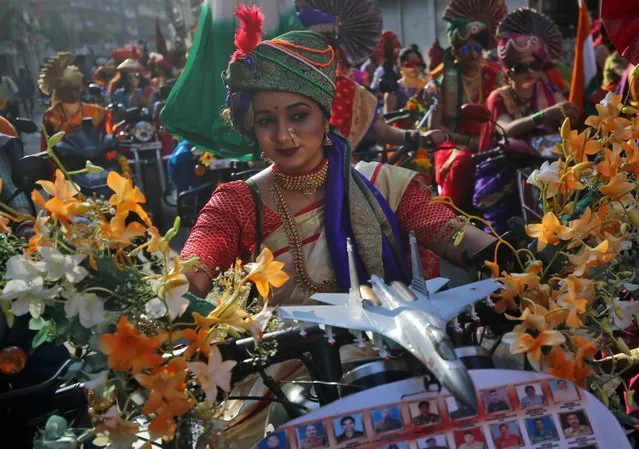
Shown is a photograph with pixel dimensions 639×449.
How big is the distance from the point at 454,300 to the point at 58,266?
31.4 inches

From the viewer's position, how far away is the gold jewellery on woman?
270cm

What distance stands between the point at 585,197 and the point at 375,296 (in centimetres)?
74

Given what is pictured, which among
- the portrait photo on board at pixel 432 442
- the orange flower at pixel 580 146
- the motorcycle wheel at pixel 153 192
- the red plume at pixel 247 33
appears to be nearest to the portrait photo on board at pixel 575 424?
the portrait photo on board at pixel 432 442

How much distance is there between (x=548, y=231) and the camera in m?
2.01

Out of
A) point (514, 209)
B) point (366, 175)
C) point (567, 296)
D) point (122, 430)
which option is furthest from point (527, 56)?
point (122, 430)

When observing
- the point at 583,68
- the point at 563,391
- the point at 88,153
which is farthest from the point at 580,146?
the point at 88,153

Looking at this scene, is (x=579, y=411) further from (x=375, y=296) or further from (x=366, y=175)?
(x=366, y=175)

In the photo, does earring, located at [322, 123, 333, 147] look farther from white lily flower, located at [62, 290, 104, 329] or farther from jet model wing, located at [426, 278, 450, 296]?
white lily flower, located at [62, 290, 104, 329]

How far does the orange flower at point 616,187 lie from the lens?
6.95 ft

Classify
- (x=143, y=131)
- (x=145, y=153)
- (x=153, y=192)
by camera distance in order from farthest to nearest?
(x=145, y=153)
(x=143, y=131)
(x=153, y=192)

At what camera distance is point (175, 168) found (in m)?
9.20

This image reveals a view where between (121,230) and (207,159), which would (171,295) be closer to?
(121,230)

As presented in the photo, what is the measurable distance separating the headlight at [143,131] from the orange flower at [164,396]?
953cm

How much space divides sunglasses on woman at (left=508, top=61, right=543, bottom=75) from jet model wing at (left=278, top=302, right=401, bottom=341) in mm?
4555
